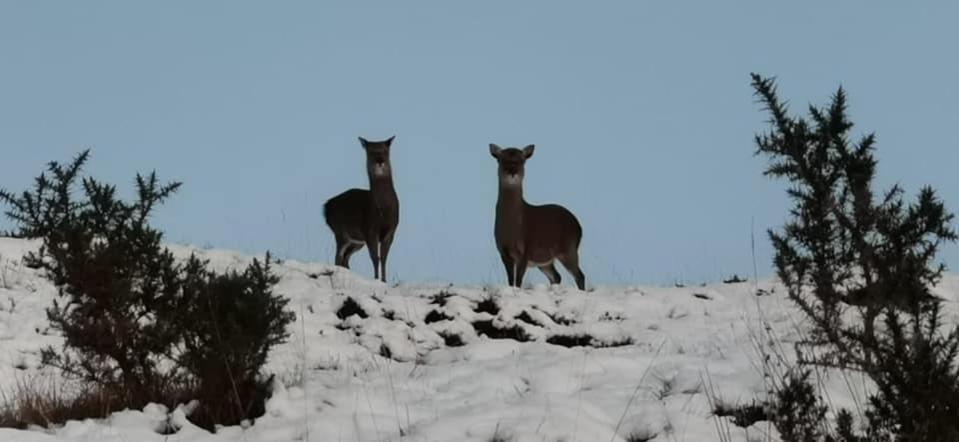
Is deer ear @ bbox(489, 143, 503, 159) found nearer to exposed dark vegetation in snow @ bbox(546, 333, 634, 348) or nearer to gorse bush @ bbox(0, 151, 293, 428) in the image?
exposed dark vegetation in snow @ bbox(546, 333, 634, 348)

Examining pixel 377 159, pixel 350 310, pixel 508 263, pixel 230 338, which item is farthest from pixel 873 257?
pixel 377 159

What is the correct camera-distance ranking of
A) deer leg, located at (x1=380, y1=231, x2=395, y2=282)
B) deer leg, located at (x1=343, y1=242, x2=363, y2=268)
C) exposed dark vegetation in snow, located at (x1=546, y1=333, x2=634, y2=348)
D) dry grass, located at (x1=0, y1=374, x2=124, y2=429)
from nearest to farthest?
dry grass, located at (x1=0, y1=374, x2=124, y2=429), exposed dark vegetation in snow, located at (x1=546, y1=333, x2=634, y2=348), deer leg, located at (x1=380, y1=231, x2=395, y2=282), deer leg, located at (x1=343, y1=242, x2=363, y2=268)

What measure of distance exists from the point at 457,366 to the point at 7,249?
6664mm

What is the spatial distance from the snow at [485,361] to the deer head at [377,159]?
413 centimetres

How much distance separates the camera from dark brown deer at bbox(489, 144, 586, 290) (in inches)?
591

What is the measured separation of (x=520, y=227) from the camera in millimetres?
15172

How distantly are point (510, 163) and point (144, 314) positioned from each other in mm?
8371

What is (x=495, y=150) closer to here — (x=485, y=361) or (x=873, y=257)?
(x=485, y=361)

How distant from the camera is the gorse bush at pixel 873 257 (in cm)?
482

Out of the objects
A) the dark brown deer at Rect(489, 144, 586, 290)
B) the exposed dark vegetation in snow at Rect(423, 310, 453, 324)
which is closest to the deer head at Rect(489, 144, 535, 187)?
the dark brown deer at Rect(489, 144, 586, 290)

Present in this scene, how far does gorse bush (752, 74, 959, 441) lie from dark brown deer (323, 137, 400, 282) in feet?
37.7

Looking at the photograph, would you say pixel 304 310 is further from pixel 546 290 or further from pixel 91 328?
pixel 91 328

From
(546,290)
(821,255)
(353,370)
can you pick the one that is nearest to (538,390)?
(353,370)

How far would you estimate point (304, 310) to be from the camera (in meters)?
10.6
